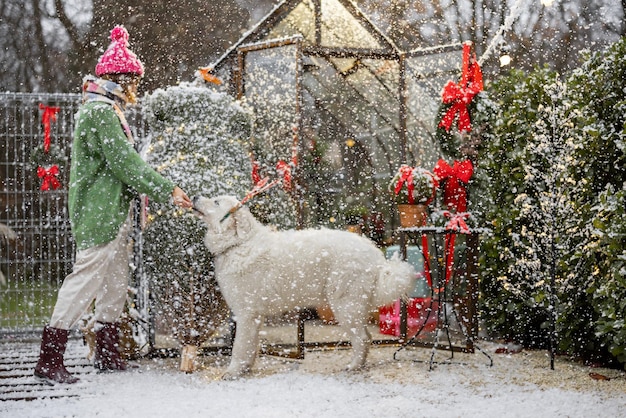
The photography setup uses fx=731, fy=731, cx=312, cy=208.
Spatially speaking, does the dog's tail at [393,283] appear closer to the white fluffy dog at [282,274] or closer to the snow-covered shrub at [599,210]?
the white fluffy dog at [282,274]

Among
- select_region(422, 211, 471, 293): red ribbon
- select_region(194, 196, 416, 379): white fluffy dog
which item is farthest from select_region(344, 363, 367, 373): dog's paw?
select_region(422, 211, 471, 293): red ribbon

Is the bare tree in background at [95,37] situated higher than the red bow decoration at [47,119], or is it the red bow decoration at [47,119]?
the bare tree in background at [95,37]

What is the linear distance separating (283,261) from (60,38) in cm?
1085

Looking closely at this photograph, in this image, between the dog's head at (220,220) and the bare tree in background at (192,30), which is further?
the bare tree in background at (192,30)

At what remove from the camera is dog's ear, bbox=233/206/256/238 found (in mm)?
5117

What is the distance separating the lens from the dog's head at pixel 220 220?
5062 millimetres

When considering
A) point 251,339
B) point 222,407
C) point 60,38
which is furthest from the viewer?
point 60,38

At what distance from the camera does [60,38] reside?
46.4ft

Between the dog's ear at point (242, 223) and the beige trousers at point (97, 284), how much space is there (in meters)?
0.79

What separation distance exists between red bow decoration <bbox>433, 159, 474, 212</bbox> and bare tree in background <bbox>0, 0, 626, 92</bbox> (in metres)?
7.48

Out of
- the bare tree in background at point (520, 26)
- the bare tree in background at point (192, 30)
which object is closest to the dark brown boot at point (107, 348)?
the bare tree in background at point (192, 30)

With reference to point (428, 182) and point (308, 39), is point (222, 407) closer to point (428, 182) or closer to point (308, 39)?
point (428, 182)

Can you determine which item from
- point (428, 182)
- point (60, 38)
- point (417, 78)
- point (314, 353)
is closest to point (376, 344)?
point (314, 353)

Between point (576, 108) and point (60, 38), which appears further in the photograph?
point (60, 38)
